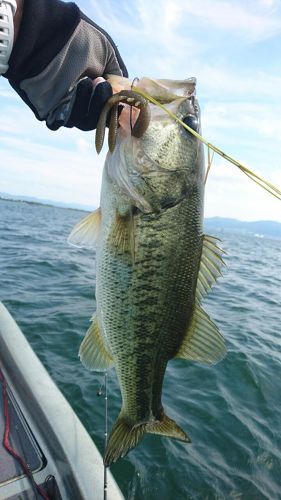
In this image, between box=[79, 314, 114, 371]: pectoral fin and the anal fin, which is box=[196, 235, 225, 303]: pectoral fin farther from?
the anal fin

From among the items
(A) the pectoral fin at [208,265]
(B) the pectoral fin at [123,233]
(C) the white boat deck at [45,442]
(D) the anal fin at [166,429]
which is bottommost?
(C) the white boat deck at [45,442]

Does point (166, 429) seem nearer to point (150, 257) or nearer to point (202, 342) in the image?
point (202, 342)

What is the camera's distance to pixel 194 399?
233 inches

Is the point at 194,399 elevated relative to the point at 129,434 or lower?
lower

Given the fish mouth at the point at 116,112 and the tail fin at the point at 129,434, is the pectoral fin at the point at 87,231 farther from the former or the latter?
the tail fin at the point at 129,434

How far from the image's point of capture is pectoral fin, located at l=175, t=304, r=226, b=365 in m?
2.16

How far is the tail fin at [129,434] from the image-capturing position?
2178mm

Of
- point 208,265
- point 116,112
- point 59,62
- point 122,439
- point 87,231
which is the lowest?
point 122,439

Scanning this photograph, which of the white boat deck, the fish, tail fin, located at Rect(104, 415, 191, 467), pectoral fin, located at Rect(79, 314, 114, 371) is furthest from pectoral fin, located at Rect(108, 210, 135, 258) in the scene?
the white boat deck

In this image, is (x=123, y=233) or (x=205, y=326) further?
(x=205, y=326)

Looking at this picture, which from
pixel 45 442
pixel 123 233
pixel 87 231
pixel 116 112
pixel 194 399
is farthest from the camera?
pixel 194 399

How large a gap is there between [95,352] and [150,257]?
709mm

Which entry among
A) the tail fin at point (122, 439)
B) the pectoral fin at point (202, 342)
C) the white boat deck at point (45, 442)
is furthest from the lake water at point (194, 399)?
the pectoral fin at point (202, 342)

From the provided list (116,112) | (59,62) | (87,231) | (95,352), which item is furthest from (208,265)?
(59,62)
